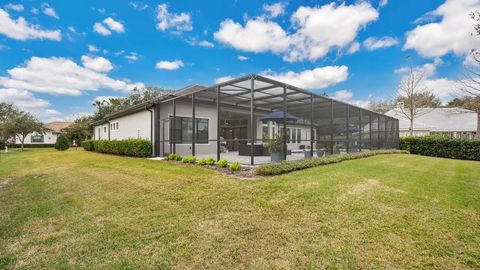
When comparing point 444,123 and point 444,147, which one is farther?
point 444,123

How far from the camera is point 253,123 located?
8.06 metres

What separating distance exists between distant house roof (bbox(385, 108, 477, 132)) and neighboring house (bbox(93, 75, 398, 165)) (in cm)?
971

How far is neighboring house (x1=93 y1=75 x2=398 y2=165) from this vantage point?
9.80m

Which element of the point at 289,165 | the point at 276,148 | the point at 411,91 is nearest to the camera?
the point at 289,165

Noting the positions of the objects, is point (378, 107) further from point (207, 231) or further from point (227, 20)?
point (207, 231)

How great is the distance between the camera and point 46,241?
113 inches

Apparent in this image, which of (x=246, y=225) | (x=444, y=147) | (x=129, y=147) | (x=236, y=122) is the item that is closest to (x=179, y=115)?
(x=129, y=147)

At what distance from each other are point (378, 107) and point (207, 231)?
5541cm

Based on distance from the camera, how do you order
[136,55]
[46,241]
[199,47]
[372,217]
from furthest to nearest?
[136,55] → [199,47] → [372,217] → [46,241]

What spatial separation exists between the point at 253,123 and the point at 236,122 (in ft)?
26.8

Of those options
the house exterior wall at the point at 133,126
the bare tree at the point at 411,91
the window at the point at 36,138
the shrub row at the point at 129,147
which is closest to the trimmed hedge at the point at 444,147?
the bare tree at the point at 411,91

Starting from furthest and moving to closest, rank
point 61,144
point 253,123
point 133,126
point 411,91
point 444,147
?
point 411,91
point 61,144
point 444,147
point 133,126
point 253,123

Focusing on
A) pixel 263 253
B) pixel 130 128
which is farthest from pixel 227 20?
pixel 263 253

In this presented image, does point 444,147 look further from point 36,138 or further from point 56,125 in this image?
point 56,125
